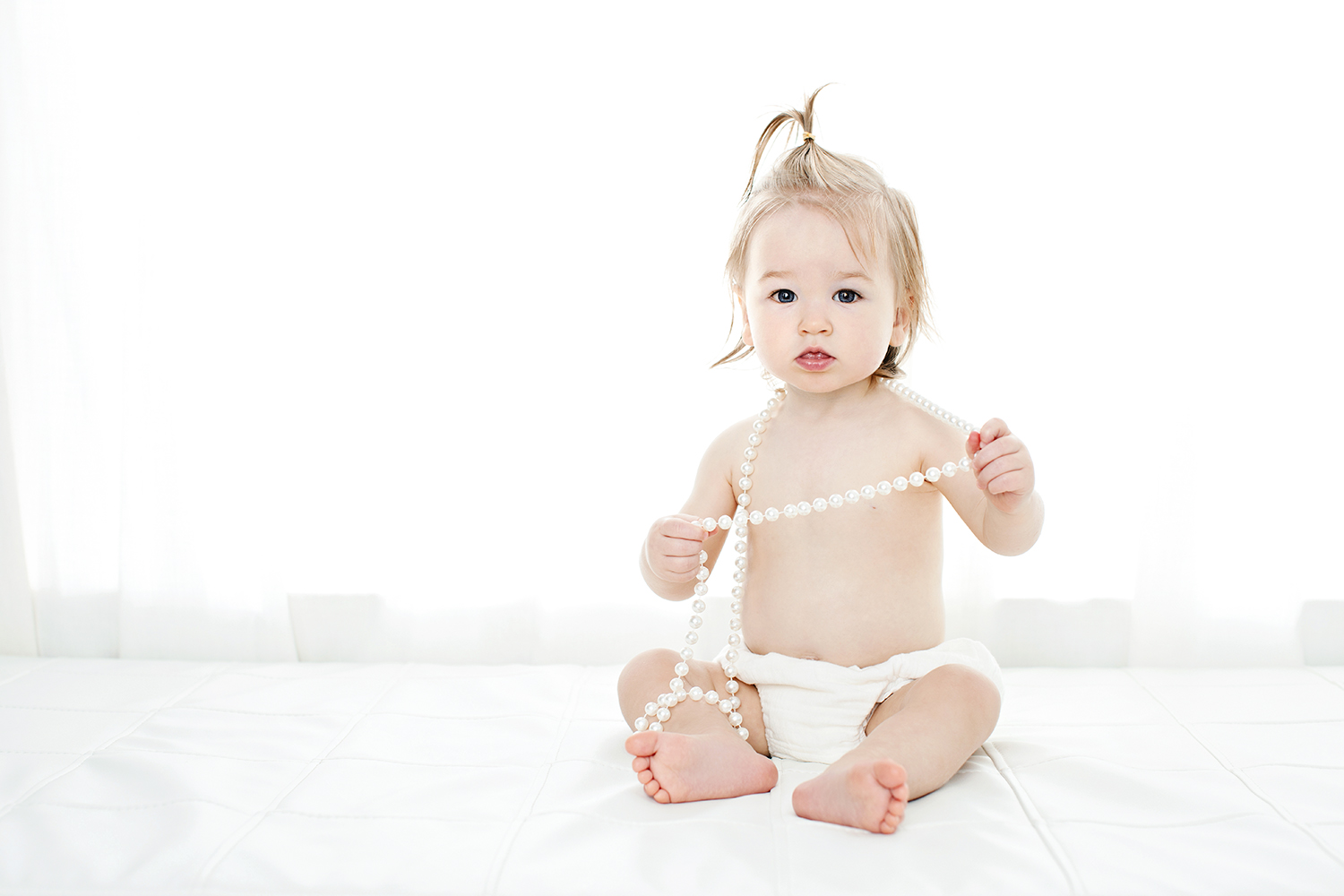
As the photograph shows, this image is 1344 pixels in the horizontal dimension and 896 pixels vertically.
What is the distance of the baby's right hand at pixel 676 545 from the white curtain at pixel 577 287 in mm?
321

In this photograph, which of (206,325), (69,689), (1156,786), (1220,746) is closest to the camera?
(1156,786)

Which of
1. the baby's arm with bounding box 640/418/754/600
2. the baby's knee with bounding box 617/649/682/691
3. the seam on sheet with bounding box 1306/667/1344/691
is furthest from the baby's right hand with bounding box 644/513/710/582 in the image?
the seam on sheet with bounding box 1306/667/1344/691

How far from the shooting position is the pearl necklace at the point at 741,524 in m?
0.98

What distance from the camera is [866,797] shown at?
2.62 feet

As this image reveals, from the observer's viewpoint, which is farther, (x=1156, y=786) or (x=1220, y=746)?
A: (x=1220, y=746)

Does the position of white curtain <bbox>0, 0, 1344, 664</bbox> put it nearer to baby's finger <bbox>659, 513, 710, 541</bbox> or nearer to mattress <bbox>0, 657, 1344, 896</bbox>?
mattress <bbox>0, 657, 1344, 896</bbox>

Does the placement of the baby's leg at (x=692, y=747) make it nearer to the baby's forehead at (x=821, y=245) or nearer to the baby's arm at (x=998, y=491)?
the baby's arm at (x=998, y=491)

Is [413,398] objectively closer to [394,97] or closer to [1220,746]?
[394,97]

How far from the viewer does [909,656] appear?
3.29ft

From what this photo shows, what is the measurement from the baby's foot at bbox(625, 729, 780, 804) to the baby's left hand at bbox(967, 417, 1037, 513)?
33 cm

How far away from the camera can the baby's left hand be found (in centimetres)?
90

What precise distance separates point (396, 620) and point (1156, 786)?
37.0 inches

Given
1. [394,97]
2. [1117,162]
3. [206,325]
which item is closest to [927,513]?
[1117,162]

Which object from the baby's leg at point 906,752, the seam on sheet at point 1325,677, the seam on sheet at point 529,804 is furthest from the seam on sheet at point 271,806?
the seam on sheet at point 1325,677
